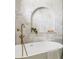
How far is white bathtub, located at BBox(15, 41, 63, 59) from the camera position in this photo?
1.95 m

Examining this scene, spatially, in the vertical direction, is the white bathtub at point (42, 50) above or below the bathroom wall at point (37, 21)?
below

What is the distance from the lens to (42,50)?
2301 mm

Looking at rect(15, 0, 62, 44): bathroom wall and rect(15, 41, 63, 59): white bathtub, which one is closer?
rect(15, 41, 63, 59): white bathtub

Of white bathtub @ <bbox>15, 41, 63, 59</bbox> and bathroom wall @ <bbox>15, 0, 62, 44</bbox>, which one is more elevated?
bathroom wall @ <bbox>15, 0, 62, 44</bbox>

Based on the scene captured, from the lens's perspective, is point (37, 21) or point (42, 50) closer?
point (42, 50)

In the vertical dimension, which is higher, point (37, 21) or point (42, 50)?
point (37, 21)

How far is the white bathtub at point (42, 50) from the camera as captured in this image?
195 centimetres

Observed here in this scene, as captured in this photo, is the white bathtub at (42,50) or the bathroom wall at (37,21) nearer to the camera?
the white bathtub at (42,50)
